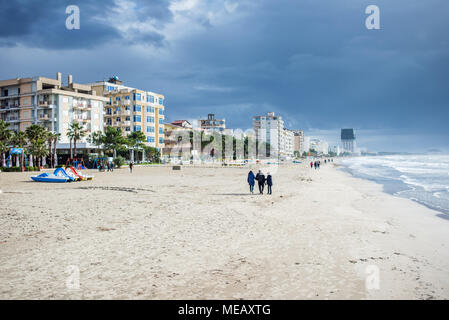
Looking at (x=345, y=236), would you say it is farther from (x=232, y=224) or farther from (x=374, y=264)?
(x=232, y=224)

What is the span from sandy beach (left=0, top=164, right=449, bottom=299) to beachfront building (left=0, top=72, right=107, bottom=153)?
2123 inches

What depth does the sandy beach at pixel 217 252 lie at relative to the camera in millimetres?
5859

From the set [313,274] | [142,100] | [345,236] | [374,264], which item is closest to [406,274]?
[374,264]

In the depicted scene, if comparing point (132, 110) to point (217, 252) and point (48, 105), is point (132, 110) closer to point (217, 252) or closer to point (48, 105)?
point (48, 105)

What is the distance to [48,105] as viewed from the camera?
2530 inches

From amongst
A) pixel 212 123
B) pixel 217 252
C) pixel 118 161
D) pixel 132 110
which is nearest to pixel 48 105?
pixel 132 110

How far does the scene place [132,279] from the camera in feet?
20.5

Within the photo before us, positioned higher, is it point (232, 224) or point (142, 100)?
point (142, 100)

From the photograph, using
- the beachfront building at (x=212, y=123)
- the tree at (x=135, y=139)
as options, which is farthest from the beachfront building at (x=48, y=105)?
the beachfront building at (x=212, y=123)

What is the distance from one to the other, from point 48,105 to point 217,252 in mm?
68505

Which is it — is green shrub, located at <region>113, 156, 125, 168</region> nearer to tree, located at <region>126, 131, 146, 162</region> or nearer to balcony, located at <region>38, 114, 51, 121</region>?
tree, located at <region>126, 131, 146, 162</region>

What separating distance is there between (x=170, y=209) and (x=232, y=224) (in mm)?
4104

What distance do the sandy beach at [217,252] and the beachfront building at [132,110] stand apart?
68.1 m

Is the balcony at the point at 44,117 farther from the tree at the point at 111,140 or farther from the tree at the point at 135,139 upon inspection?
the tree at the point at 135,139
